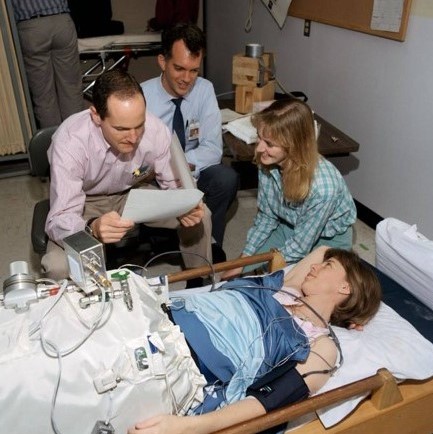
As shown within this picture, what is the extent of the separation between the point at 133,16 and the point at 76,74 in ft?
7.09

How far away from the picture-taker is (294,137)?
175cm

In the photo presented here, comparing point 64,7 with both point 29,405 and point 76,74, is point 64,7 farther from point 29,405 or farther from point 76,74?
point 29,405

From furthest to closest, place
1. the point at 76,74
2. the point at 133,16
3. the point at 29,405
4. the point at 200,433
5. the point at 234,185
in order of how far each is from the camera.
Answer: the point at 133,16
the point at 76,74
the point at 234,185
the point at 200,433
the point at 29,405

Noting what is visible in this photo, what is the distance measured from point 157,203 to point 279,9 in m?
2.55

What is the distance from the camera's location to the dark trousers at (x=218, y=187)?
7.82 ft

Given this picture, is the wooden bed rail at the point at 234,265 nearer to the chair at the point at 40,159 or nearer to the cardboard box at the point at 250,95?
the chair at the point at 40,159

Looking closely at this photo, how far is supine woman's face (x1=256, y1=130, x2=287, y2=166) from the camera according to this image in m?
1.79

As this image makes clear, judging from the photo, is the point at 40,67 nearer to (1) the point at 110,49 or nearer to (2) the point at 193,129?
(1) the point at 110,49

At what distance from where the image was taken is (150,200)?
4.60 ft

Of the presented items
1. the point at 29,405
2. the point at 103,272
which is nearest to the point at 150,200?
the point at 103,272

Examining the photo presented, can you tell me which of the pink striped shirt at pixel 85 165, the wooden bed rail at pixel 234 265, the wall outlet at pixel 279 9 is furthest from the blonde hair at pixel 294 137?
the wall outlet at pixel 279 9

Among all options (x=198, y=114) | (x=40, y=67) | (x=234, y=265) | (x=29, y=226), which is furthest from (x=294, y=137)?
(x=40, y=67)

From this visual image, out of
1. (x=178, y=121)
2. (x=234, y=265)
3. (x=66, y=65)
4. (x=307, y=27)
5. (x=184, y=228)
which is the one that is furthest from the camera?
(x=66, y=65)

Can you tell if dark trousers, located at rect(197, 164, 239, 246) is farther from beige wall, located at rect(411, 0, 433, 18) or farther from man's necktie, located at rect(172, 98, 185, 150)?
beige wall, located at rect(411, 0, 433, 18)
